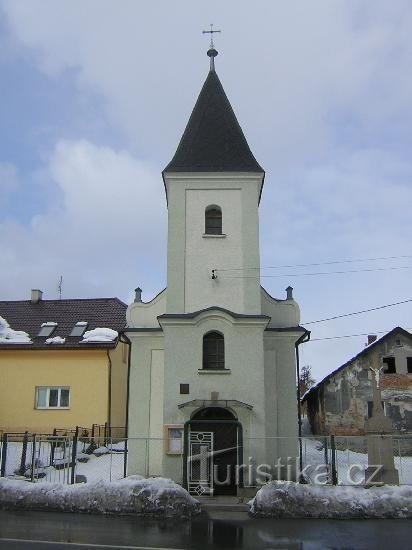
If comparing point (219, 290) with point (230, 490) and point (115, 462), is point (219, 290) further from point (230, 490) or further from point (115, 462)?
point (115, 462)

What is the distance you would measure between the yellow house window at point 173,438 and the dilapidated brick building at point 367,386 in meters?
13.3

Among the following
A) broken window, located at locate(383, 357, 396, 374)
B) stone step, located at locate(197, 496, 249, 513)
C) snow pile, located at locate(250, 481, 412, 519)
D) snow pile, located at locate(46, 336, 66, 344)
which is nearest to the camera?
snow pile, located at locate(250, 481, 412, 519)

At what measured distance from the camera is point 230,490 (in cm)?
1639

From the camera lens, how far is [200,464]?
657 inches

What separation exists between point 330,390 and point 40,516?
18.6m

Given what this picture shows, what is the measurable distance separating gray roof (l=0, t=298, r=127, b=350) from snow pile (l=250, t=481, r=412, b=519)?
53.4ft

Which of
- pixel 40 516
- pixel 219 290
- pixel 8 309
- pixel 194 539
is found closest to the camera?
pixel 194 539

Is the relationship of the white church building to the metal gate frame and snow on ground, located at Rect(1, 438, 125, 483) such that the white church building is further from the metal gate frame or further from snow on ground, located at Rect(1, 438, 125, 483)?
snow on ground, located at Rect(1, 438, 125, 483)

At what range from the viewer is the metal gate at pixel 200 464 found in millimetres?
16234

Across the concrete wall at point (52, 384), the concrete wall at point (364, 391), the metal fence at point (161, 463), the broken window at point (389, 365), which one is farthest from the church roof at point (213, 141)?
the broken window at point (389, 365)

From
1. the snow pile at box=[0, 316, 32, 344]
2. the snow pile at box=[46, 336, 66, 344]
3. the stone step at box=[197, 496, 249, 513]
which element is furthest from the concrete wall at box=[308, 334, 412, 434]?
the snow pile at box=[0, 316, 32, 344]

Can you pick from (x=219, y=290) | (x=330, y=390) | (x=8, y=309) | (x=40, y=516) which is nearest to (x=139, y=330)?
(x=219, y=290)

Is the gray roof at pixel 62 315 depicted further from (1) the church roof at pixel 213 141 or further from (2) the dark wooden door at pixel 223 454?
(2) the dark wooden door at pixel 223 454

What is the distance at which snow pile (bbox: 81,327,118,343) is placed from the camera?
94.0 ft
